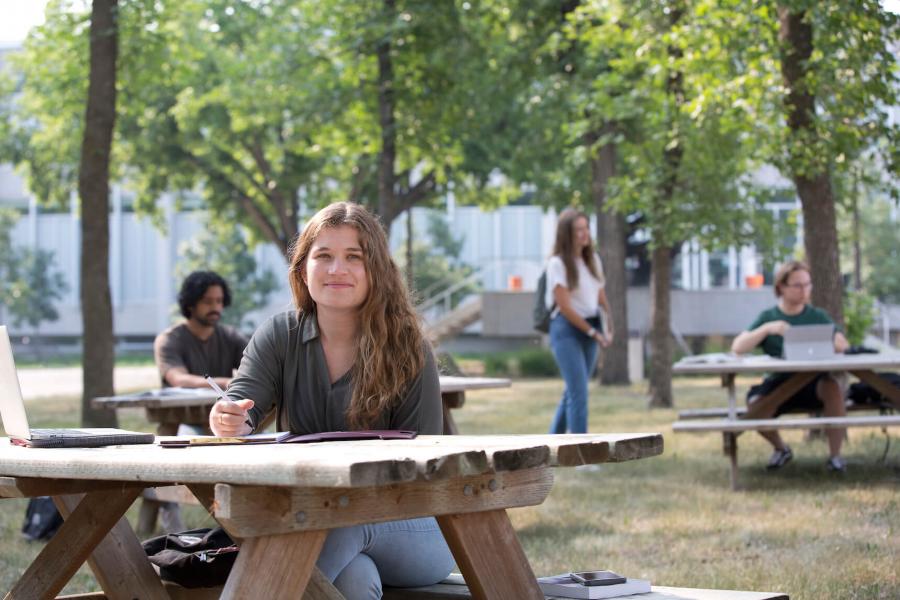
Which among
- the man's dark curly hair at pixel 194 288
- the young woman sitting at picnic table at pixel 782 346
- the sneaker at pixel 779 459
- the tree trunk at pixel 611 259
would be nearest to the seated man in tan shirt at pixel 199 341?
the man's dark curly hair at pixel 194 288

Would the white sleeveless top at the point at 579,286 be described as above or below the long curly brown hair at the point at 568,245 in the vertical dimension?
below

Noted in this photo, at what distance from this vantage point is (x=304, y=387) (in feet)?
12.9

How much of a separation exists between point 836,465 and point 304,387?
6.31 m

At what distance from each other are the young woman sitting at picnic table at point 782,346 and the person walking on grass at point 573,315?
106 cm

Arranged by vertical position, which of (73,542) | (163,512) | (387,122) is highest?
(387,122)

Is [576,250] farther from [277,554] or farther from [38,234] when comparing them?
[38,234]

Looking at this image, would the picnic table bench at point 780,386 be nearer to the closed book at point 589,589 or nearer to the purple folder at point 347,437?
the closed book at point 589,589

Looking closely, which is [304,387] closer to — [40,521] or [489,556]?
[489,556]

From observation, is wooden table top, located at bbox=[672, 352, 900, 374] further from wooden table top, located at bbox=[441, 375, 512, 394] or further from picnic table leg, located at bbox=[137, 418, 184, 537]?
picnic table leg, located at bbox=[137, 418, 184, 537]

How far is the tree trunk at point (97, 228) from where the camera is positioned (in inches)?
505

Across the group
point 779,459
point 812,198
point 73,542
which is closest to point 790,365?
point 779,459

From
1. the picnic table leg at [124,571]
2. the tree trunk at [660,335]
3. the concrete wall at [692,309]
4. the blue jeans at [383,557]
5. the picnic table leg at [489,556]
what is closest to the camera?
Answer: the picnic table leg at [489,556]

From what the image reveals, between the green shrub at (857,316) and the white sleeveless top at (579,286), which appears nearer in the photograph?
the white sleeveless top at (579,286)

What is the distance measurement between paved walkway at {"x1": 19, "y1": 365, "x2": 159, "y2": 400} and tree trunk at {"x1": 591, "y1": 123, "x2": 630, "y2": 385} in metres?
9.28
